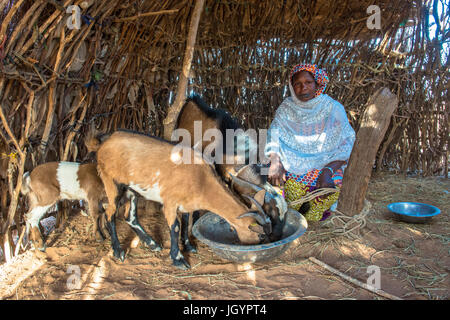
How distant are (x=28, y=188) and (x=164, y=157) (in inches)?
60.0

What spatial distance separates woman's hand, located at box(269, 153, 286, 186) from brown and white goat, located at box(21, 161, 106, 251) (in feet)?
6.74

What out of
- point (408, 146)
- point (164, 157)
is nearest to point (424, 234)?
point (164, 157)

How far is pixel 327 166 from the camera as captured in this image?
340 cm

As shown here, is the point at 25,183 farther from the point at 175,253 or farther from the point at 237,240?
the point at 237,240

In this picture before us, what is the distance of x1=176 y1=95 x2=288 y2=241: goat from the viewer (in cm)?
227

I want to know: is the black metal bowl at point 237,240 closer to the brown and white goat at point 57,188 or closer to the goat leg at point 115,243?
the goat leg at point 115,243

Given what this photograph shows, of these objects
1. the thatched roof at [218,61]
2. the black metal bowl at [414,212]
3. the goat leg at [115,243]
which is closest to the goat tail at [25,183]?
the thatched roof at [218,61]

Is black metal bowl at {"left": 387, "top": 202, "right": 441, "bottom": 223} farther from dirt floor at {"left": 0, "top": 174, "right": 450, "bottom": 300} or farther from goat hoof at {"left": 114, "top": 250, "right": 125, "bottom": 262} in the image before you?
goat hoof at {"left": 114, "top": 250, "right": 125, "bottom": 262}

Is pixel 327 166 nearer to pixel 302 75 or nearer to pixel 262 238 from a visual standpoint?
pixel 302 75

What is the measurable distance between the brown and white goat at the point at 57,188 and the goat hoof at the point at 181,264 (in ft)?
3.71

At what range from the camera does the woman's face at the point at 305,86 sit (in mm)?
3484

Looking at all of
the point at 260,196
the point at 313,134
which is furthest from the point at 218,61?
the point at 260,196

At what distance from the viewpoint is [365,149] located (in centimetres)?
270

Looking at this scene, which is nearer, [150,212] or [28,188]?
[28,188]
